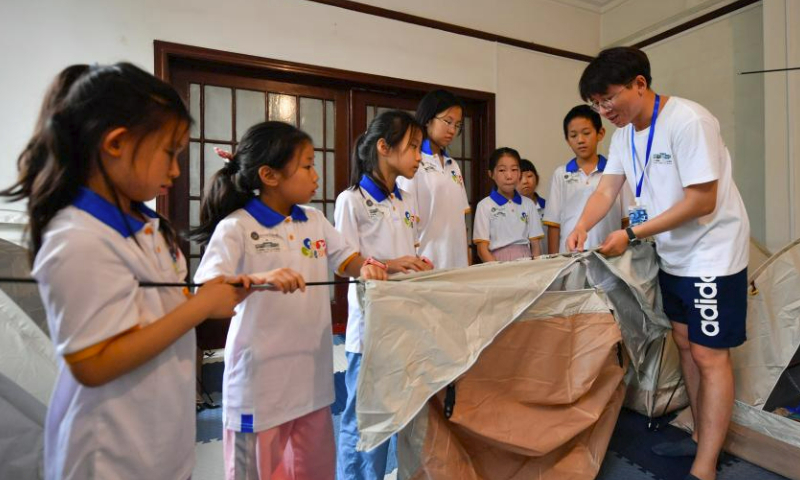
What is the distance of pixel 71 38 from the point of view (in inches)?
103

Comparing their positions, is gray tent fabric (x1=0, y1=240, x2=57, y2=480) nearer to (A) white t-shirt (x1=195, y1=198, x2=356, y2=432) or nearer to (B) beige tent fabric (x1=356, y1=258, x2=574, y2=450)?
(A) white t-shirt (x1=195, y1=198, x2=356, y2=432)

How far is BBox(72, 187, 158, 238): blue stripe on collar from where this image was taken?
2.34ft

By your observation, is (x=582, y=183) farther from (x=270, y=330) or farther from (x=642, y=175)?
(x=270, y=330)

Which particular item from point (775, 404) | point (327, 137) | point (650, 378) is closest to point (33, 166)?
point (650, 378)

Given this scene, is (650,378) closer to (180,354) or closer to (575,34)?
(180,354)

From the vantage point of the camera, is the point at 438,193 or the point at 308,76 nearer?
the point at 438,193

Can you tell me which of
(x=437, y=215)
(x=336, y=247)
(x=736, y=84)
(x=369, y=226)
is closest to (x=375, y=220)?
(x=369, y=226)

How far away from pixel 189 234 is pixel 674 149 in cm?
151

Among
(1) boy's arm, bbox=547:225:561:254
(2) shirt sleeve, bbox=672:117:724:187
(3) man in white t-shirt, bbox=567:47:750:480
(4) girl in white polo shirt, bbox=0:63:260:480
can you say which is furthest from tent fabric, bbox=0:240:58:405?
(1) boy's arm, bbox=547:225:561:254

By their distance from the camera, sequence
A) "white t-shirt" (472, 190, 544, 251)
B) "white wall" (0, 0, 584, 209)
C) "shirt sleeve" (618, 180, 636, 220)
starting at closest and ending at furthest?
"shirt sleeve" (618, 180, 636, 220)
"white wall" (0, 0, 584, 209)
"white t-shirt" (472, 190, 544, 251)

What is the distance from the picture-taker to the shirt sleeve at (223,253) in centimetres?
102

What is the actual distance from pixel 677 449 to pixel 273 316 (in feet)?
5.35

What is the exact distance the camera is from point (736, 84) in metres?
3.40

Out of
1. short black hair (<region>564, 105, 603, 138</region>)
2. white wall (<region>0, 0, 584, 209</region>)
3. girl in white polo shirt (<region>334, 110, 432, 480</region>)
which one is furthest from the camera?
white wall (<region>0, 0, 584, 209</region>)
